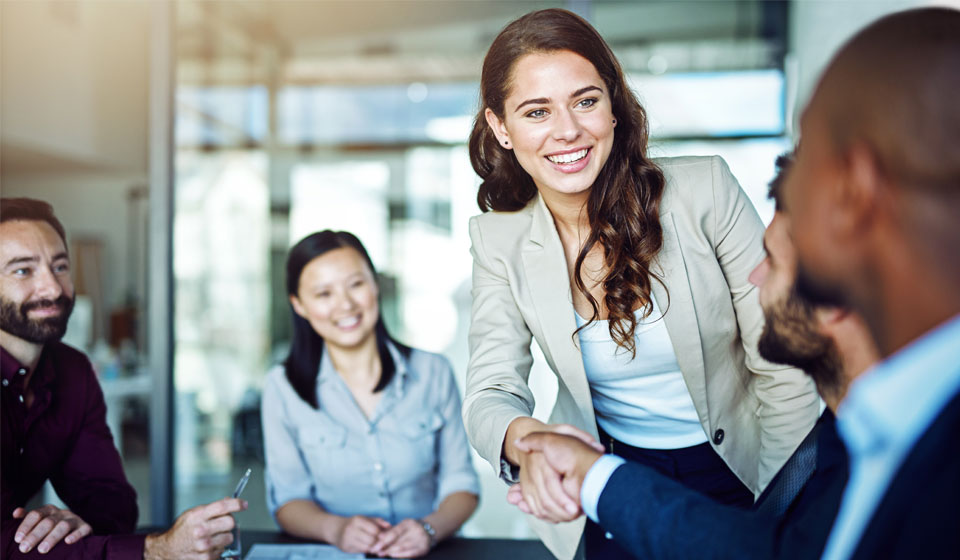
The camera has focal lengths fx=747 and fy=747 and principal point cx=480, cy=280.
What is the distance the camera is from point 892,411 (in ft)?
2.32

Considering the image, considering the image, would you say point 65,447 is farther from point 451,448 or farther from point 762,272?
point 762,272

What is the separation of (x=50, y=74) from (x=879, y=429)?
6.35 meters

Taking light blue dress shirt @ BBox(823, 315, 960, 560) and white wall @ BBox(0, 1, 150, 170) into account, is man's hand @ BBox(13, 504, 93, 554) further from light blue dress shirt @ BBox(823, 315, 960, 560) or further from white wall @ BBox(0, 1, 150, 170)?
white wall @ BBox(0, 1, 150, 170)

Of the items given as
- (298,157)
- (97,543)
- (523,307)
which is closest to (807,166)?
(523,307)

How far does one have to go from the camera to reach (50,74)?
5.64 m

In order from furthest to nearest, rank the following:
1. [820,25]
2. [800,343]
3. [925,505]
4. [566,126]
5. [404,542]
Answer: [820,25]
[404,542]
[566,126]
[800,343]
[925,505]

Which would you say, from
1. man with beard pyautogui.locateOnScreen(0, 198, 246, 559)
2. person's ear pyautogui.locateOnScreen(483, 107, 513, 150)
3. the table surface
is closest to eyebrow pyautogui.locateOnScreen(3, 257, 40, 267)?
man with beard pyautogui.locateOnScreen(0, 198, 246, 559)

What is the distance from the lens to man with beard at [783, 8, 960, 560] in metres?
0.67

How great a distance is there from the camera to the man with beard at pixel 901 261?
0.67 meters

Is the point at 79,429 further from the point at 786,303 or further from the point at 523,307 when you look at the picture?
the point at 786,303

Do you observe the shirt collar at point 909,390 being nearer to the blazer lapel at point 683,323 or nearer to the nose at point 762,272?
the nose at point 762,272

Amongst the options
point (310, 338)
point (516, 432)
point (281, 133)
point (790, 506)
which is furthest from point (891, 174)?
point (281, 133)

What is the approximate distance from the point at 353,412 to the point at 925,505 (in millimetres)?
1775

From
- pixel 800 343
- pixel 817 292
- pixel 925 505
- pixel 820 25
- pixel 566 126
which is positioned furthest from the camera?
pixel 820 25
